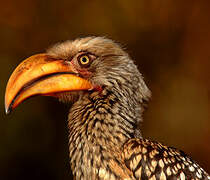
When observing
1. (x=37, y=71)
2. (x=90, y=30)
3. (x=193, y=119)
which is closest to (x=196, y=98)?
(x=193, y=119)

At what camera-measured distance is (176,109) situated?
5066 millimetres

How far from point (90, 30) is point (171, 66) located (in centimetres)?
125

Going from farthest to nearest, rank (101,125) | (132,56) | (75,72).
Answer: (132,56) → (75,72) → (101,125)

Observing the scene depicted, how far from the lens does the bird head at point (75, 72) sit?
2160 millimetres

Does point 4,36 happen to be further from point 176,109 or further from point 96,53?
point 96,53

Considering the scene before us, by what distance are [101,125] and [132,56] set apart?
294 centimetres

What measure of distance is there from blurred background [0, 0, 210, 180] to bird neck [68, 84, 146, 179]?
2.33 meters

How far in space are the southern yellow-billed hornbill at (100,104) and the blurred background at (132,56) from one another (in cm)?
227

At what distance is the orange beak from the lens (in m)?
2.13

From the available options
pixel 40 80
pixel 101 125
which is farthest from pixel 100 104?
pixel 40 80

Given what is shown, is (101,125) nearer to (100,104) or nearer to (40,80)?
(100,104)

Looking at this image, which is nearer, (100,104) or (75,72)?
(100,104)

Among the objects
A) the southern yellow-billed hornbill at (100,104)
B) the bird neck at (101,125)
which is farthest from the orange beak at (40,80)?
the bird neck at (101,125)

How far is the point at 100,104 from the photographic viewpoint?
221cm
